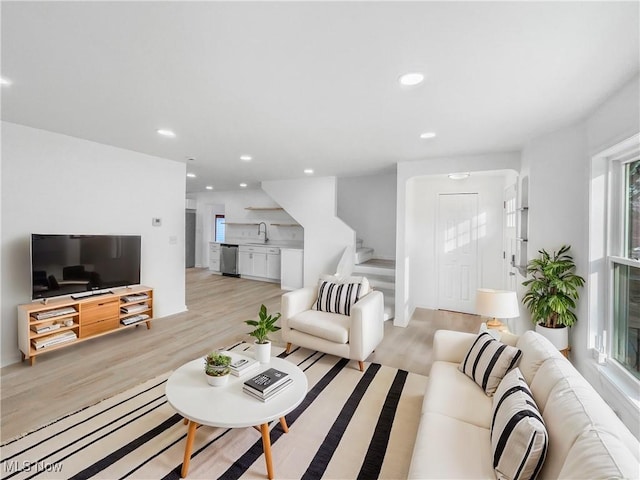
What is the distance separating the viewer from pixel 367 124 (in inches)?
108

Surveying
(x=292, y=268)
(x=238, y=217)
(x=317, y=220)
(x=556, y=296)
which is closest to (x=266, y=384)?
(x=556, y=296)

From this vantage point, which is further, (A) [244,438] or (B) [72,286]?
(B) [72,286]

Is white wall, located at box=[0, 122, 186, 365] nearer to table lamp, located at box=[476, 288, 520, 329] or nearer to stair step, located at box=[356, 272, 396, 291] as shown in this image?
stair step, located at box=[356, 272, 396, 291]

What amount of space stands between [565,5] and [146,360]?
4.04 metres

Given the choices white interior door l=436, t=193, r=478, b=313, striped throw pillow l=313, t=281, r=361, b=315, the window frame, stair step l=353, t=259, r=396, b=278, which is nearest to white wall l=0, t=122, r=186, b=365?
striped throw pillow l=313, t=281, r=361, b=315

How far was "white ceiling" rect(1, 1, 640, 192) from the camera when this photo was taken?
1.33 m

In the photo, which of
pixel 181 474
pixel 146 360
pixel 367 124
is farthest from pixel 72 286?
pixel 367 124

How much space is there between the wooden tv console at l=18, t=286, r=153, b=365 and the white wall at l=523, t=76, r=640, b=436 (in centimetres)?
465

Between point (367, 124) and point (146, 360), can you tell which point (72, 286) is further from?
point (367, 124)

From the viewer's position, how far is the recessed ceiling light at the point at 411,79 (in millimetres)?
1813

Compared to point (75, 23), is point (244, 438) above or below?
below

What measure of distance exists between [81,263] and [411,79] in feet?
12.6

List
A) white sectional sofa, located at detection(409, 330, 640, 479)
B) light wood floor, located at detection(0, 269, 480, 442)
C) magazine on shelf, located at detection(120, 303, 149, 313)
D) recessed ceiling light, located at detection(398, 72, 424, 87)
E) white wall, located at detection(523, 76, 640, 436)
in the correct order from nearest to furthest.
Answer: white sectional sofa, located at detection(409, 330, 640, 479) < recessed ceiling light, located at detection(398, 72, 424, 87) < white wall, located at detection(523, 76, 640, 436) < light wood floor, located at detection(0, 269, 480, 442) < magazine on shelf, located at detection(120, 303, 149, 313)

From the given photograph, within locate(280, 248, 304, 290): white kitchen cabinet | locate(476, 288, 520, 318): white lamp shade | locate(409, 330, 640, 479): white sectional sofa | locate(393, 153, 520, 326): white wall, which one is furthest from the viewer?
locate(280, 248, 304, 290): white kitchen cabinet
